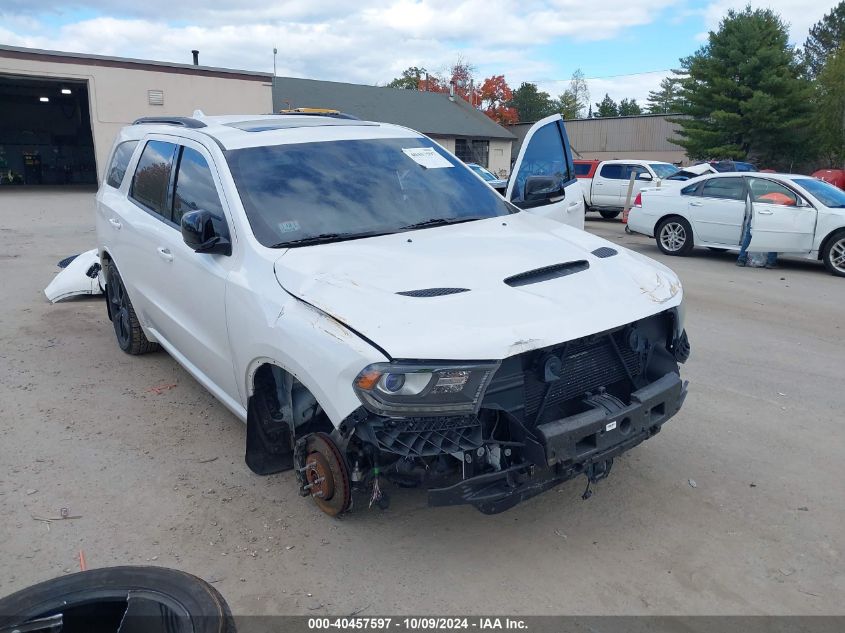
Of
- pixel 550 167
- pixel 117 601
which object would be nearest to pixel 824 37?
pixel 550 167

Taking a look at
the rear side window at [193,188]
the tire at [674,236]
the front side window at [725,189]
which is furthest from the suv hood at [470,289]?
the tire at [674,236]

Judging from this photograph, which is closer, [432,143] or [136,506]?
[136,506]

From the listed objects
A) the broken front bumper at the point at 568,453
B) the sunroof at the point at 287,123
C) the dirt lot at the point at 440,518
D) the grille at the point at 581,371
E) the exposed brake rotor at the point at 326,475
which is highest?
the sunroof at the point at 287,123

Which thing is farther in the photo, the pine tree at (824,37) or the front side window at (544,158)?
the pine tree at (824,37)

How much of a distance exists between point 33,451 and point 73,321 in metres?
3.39

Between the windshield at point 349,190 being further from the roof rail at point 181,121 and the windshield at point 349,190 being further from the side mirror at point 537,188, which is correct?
the roof rail at point 181,121

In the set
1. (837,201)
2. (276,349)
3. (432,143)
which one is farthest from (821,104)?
(276,349)

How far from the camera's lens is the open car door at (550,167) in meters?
6.06

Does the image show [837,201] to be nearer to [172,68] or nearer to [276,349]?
[276,349]

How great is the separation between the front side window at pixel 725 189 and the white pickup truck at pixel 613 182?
22.0 feet

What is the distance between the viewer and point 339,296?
117 inches

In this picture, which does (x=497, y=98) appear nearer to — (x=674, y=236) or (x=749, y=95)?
(x=749, y=95)

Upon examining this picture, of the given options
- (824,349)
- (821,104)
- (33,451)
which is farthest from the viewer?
(821,104)

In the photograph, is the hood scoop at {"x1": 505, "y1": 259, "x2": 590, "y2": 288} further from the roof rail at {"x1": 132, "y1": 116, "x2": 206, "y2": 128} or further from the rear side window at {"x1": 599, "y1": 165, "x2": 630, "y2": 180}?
the rear side window at {"x1": 599, "y1": 165, "x2": 630, "y2": 180}
